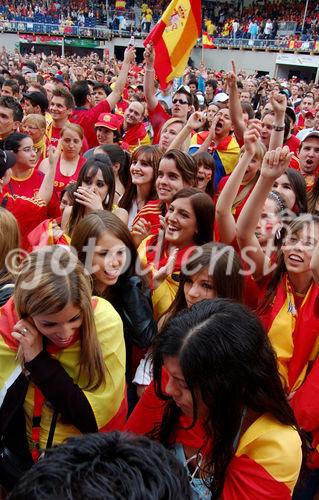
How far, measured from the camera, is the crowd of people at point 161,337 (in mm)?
1255

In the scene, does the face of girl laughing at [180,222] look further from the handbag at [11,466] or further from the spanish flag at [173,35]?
the spanish flag at [173,35]

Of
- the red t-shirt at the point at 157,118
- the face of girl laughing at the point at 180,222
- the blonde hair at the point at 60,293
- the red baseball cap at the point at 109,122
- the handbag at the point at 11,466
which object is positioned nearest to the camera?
the blonde hair at the point at 60,293

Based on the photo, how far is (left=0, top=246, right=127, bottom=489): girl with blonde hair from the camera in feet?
5.25

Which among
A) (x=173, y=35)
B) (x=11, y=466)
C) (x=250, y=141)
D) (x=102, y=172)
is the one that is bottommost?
(x=11, y=466)

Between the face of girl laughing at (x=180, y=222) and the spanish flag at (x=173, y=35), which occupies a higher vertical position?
the spanish flag at (x=173, y=35)

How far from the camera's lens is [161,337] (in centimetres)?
143

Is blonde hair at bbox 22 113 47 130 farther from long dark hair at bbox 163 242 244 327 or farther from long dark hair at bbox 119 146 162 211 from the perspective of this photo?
long dark hair at bbox 163 242 244 327

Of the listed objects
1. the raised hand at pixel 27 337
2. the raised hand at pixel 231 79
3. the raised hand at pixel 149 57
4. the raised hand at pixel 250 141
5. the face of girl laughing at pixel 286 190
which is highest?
the raised hand at pixel 149 57

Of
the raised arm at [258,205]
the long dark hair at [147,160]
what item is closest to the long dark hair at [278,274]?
the raised arm at [258,205]

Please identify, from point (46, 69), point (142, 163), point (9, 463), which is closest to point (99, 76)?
point (46, 69)

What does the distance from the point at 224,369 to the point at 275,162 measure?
1276 mm

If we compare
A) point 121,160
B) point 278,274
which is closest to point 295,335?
point 278,274

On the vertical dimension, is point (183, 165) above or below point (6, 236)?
above

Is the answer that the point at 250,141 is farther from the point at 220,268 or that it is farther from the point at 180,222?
the point at 220,268
